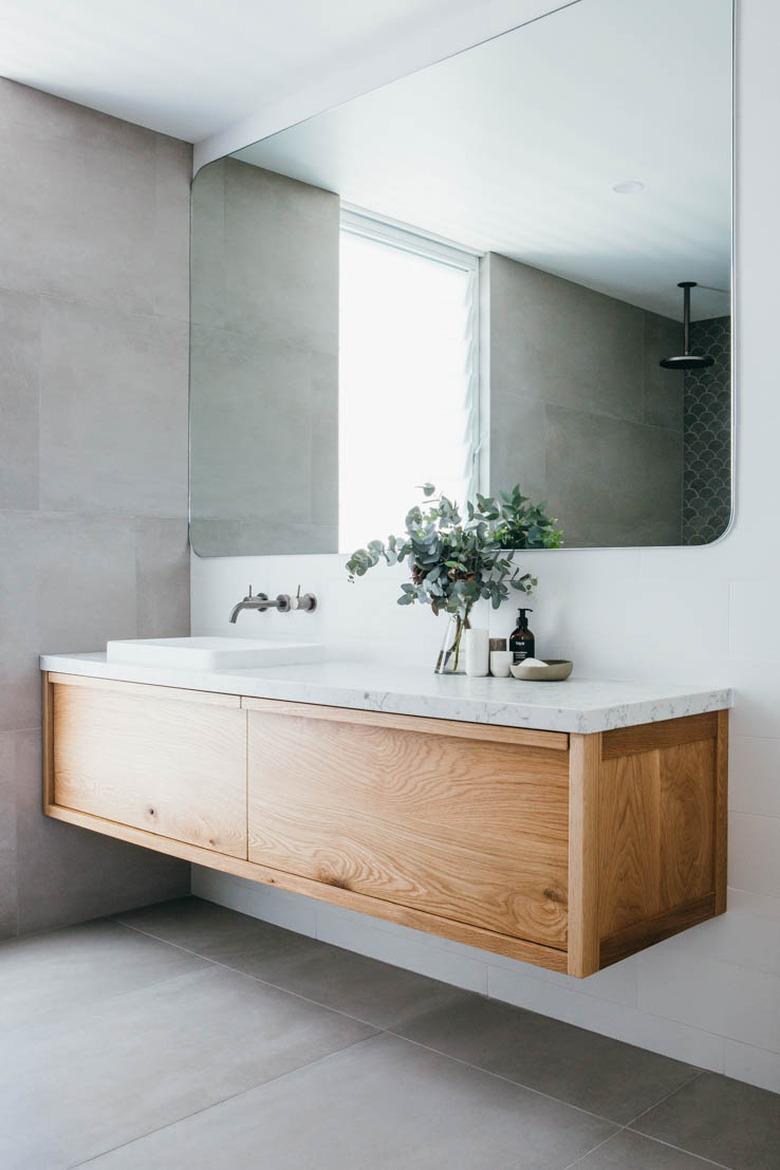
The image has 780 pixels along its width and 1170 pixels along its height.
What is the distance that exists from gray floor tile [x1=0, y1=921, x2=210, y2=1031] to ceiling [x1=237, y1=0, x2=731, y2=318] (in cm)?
205

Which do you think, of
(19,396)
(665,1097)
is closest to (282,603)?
(19,396)

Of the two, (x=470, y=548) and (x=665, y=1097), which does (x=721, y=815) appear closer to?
(x=665, y=1097)

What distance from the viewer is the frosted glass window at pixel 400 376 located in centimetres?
263

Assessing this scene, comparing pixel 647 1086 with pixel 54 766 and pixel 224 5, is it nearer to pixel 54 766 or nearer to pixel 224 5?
pixel 54 766

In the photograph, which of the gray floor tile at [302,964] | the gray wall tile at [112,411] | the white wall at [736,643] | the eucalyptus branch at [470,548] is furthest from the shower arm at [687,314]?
the gray wall tile at [112,411]

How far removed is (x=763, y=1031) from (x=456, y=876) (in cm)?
72

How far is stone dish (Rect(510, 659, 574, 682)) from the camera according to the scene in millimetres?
2205

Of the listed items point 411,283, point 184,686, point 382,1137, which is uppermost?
point 411,283

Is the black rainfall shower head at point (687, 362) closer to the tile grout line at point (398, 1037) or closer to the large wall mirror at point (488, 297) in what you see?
the large wall mirror at point (488, 297)

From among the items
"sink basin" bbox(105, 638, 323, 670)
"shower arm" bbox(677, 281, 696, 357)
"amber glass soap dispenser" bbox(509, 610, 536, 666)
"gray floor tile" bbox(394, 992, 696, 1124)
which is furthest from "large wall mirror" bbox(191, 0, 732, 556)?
"gray floor tile" bbox(394, 992, 696, 1124)

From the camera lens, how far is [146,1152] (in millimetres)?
1833

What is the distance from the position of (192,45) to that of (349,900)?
7.37 feet

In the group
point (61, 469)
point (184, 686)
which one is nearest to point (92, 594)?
point (61, 469)

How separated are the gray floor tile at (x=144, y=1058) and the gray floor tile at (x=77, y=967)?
7 cm
